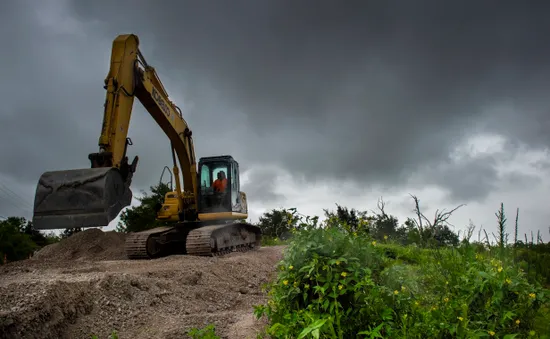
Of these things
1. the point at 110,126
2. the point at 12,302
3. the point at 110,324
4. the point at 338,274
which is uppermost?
the point at 110,126

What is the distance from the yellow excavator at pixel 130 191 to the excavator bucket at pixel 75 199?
0.02m

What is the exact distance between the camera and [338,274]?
3.27 m

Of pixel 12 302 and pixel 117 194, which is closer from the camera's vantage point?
pixel 12 302

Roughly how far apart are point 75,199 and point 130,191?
1.07 m

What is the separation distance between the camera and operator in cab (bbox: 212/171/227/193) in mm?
12695

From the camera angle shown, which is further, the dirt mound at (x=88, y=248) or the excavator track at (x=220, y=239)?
the dirt mound at (x=88, y=248)

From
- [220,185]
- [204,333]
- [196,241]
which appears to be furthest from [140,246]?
[204,333]

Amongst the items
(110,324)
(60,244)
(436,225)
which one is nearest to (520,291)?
(436,225)

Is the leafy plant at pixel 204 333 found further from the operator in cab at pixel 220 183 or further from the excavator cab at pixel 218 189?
the operator in cab at pixel 220 183

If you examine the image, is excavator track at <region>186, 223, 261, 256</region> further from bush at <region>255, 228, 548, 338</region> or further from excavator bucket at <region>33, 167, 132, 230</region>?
bush at <region>255, 228, 548, 338</region>

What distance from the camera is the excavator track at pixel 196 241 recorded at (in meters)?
11.0

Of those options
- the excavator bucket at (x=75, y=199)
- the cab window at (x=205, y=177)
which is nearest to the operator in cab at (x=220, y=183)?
the cab window at (x=205, y=177)

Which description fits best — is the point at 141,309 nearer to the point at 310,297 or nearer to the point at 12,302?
the point at 12,302

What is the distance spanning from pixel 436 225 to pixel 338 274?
86 cm
